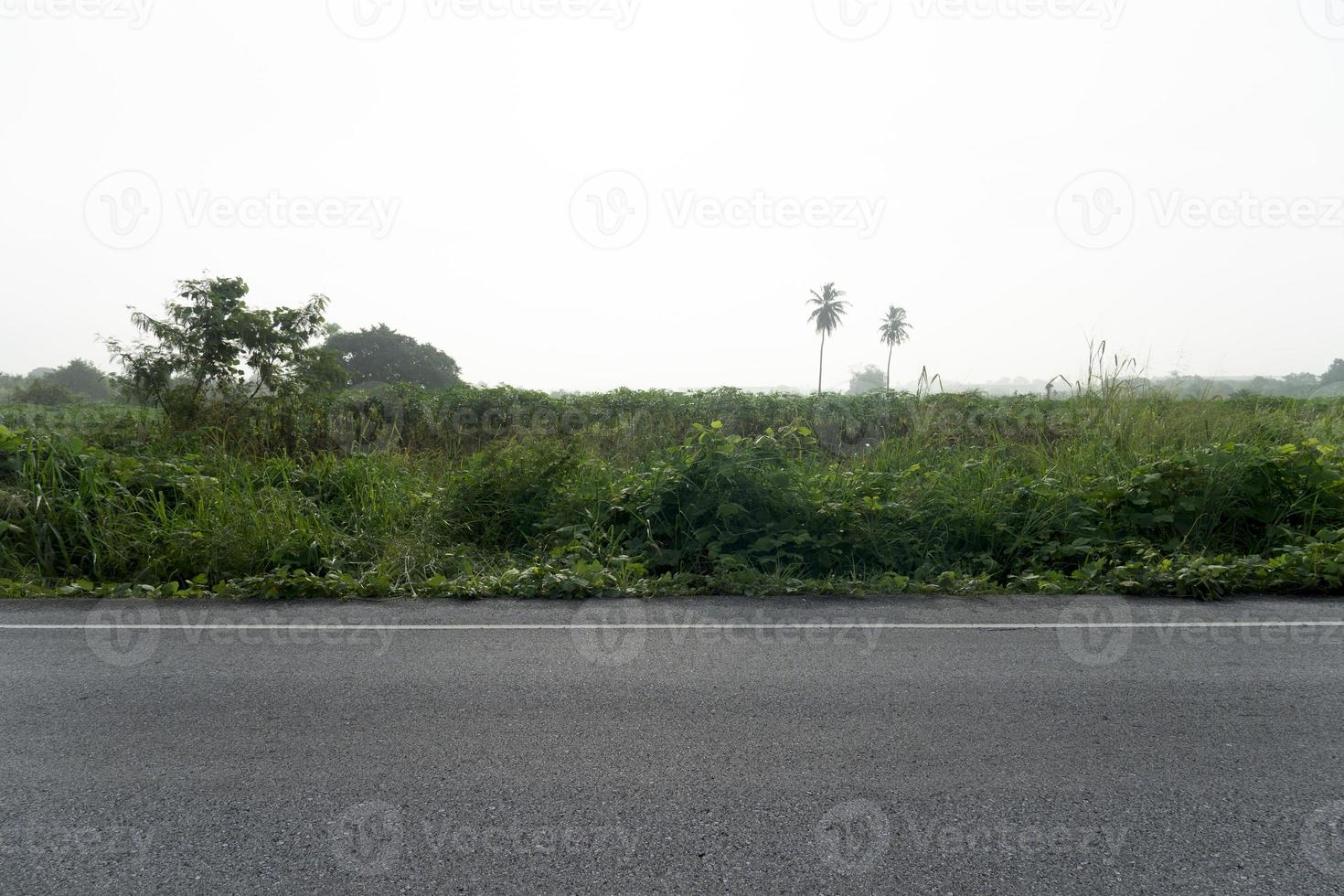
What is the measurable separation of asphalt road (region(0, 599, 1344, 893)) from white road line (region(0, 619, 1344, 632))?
0.09 ft

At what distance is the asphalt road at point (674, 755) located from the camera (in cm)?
258

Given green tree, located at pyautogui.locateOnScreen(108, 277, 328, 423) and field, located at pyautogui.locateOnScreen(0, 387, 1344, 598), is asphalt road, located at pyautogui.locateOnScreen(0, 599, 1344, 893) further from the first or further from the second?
green tree, located at pyautogui.locateOnScreen(108, 277, 328, 423)

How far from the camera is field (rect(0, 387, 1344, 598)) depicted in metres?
6.18

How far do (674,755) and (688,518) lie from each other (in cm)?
378

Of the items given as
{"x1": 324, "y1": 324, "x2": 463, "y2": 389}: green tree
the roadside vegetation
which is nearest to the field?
the roadside vegetation

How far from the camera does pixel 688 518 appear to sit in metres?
7.05

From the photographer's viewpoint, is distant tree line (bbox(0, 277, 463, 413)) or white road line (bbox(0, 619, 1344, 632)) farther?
distant tree line (bbox(0, 277, 463, 413))

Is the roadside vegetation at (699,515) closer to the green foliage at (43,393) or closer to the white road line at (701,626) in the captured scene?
the white road line at (701,626)

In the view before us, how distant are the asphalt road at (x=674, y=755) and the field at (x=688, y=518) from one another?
0.91 meters

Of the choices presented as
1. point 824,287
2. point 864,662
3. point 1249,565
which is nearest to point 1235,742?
point 864,662

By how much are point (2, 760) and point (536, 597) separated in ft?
10.7

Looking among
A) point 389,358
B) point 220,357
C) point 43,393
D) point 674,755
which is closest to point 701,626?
point 674,755

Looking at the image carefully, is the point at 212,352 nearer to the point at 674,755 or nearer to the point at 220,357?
the point at 220,357

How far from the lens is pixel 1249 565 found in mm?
6254
